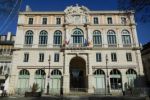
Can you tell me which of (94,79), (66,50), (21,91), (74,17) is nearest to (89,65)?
(94,79)

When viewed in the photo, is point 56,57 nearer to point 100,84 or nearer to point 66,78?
point 66,78

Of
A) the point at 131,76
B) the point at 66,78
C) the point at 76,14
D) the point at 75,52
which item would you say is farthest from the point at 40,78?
the point at 131,76

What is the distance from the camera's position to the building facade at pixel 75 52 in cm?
3781

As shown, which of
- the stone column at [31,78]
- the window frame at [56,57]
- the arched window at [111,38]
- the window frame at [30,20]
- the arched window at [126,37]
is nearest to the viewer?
the stone column at [31,78]

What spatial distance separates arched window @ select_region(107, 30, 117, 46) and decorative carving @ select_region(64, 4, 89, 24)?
571 centimetres

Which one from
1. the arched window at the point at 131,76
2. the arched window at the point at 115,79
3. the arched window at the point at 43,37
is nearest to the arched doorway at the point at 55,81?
the arched window at the point at 43,37

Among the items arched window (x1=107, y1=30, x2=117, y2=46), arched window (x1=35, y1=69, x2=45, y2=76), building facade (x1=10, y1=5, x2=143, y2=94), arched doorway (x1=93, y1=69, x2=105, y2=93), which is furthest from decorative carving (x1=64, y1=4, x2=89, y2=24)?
arched window (x1=35, y1=69, x2=45, y2=76)

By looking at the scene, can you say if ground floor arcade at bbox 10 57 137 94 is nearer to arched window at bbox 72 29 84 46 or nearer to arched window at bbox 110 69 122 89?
arched window at bbox 110 69 122 89

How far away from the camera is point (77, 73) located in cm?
4153

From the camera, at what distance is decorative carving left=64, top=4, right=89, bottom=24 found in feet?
139

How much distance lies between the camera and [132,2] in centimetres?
1037

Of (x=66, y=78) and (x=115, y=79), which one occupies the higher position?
(x=66, y=78)

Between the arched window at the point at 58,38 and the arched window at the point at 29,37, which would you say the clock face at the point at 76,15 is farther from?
the arched window at the point at 29,37

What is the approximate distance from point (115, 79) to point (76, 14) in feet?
55.4
